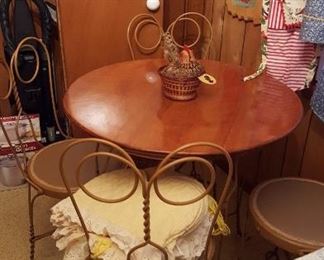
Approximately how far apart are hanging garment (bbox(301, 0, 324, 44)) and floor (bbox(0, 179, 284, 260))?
0.93 metres

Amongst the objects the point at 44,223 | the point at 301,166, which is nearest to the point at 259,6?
the point at 301,166

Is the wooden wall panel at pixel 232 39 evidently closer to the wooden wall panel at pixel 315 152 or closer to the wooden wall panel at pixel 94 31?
the wooden wall panel at pixel 94 31

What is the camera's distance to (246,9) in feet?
6.89

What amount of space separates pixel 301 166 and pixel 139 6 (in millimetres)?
1214

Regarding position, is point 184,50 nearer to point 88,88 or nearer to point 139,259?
point 88,88

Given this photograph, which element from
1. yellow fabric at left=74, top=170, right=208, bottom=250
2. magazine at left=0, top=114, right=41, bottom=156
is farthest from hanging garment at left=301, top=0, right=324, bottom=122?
magazine at left=0, top=114, right=41, bottom=156

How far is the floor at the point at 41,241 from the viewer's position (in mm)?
1925

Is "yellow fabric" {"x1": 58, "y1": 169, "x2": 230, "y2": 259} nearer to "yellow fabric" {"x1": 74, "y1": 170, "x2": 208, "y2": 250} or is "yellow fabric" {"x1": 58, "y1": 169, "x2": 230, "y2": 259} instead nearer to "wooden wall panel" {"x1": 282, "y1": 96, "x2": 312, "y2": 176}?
"yellow fabric" {"x1": 74, "y1": 170, "x2": 208, "y2": 250}

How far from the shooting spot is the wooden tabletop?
128 cm

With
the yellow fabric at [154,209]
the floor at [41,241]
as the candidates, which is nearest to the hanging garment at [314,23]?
the yellow fabric at [154,209]

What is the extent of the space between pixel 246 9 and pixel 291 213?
1154 millimetres

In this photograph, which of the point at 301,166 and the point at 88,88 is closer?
the point at 88,88

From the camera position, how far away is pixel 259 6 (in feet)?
6.58

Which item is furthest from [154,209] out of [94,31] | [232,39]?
[232,39]
